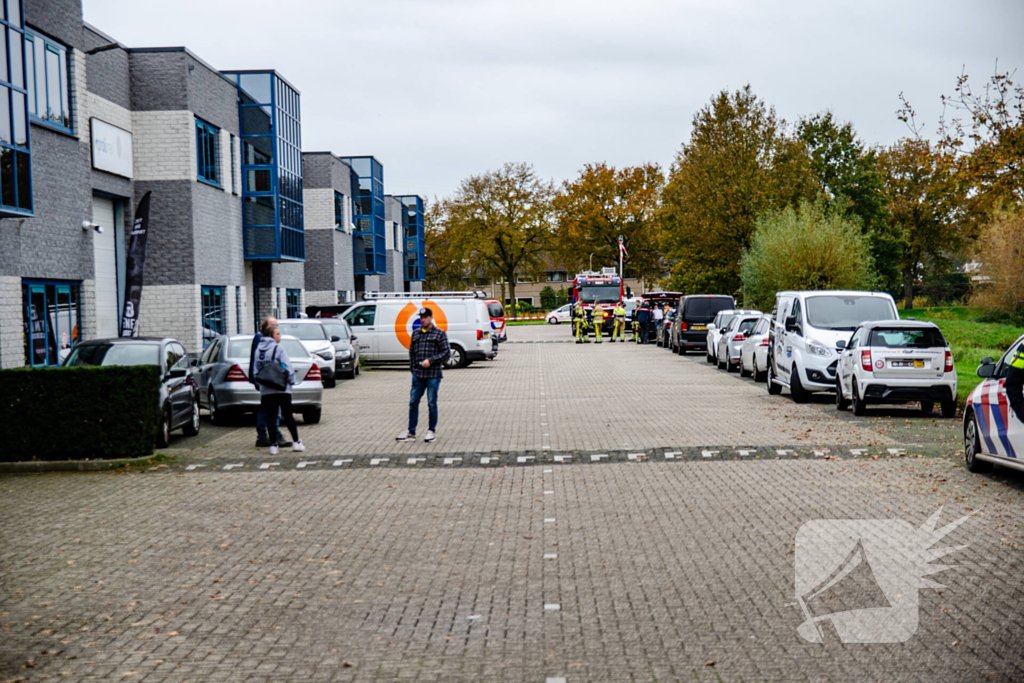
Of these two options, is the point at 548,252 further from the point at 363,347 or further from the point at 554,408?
the point at 554,408

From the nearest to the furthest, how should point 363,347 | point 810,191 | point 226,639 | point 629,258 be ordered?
point 226,639, point 363,347, point 810,191, point 629,258

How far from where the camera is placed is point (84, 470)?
37.9ft

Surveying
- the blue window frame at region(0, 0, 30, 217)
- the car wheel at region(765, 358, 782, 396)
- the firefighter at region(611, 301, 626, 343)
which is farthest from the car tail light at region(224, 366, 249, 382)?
the firefighter at region(611, 301, 626, 343)

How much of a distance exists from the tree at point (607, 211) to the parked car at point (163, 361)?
70.8 metres

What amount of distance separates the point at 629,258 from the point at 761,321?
61.7 metres

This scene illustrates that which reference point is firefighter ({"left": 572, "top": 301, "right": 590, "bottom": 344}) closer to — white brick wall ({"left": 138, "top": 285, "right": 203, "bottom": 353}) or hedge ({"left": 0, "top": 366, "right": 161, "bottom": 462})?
white brick wall ({"left": 138, "top": 285, "right": 203, "bottom": 353})

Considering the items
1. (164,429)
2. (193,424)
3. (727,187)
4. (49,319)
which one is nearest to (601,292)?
(727,187)

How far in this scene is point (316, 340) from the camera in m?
23.8

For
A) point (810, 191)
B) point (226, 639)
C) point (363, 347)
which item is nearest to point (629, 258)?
point (810, 191)

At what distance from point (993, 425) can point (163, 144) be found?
25.2m

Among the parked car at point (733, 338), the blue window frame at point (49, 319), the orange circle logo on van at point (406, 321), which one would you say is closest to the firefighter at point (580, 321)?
the orange circle logo on van at point (406, 321)

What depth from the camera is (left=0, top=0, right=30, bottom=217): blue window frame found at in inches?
712

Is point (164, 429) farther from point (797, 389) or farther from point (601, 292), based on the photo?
point (601, 292)

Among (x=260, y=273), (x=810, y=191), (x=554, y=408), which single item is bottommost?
(x=554, y=408)
